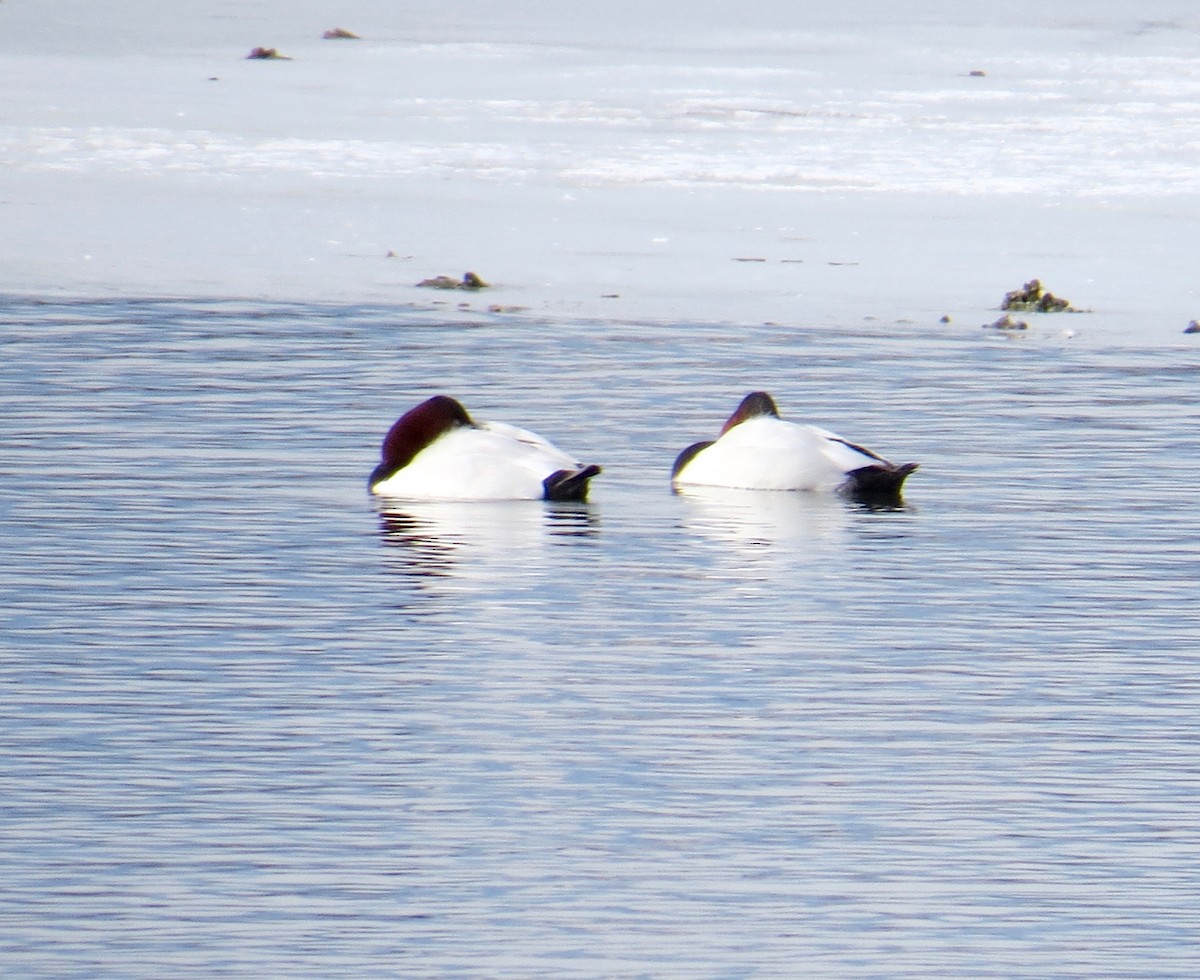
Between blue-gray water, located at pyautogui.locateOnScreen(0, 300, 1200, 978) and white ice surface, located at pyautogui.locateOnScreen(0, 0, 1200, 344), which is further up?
white ice surface, located at pyautogui.locateOnScreen(0, 0, 1200, 344)

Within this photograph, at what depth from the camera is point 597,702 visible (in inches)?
277

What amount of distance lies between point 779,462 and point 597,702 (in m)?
4.06

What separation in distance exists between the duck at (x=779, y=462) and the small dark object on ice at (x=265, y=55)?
16811mm

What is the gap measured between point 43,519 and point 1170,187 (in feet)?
42.9

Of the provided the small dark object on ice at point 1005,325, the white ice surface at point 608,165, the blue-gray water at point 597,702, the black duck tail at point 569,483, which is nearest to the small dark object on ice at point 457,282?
the white ice surface at point 608,165

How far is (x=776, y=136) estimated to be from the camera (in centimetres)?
2302

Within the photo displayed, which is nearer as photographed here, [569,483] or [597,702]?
[597,702]

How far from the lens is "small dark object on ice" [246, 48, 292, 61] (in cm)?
2702

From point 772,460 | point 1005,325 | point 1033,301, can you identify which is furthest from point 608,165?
point 772,460

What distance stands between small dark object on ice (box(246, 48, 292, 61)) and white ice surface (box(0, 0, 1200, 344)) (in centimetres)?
30

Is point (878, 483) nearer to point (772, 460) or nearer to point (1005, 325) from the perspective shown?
point (772, 460)

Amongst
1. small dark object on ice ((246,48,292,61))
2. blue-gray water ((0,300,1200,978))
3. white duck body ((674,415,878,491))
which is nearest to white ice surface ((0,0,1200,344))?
small dark object on ice ((246,48,292,61))

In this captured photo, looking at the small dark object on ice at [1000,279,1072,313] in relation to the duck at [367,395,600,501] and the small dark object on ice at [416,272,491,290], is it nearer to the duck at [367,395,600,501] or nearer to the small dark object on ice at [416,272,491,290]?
the small dark object on ice at [416,272,491,290]

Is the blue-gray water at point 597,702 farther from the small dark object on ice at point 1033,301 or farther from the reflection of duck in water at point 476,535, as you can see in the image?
the small dark object on ice at point 1033,301
